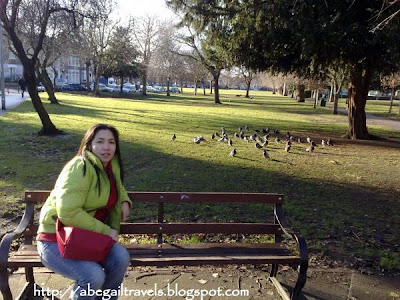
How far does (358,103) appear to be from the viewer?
52.2 ft

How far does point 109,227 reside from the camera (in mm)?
3027

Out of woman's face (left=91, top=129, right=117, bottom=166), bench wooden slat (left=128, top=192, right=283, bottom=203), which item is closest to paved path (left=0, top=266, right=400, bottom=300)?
bench wooden slat (left=128, top=192, right=283, bottom=203)

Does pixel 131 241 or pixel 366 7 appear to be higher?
pixel 366 7

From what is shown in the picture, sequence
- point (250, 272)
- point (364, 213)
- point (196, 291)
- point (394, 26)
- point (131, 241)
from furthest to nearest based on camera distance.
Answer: point (394, 26)
point (364, 213)
point (131, 241)
point (250, 272)
point (196, 291)

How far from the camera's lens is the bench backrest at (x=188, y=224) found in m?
3.70

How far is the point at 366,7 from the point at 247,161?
6.05m

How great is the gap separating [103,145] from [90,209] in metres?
0.51

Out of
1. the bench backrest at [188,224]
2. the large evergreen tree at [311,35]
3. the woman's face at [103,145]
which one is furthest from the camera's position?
the large evergreen tree at [311,35]

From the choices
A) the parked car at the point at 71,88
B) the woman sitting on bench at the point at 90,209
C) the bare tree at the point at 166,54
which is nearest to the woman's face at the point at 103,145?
the woman sitting on bench at the point at 90,209

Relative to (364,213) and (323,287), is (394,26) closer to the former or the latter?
(364,213)

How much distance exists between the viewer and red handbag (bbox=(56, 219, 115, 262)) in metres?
2.79

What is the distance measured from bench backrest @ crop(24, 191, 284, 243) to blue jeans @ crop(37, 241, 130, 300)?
693 millimetres

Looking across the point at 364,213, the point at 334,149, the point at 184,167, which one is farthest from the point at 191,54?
the point at 364,213

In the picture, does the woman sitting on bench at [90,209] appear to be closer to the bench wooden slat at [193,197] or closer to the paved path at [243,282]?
the bench wooden slat at [193,197]
